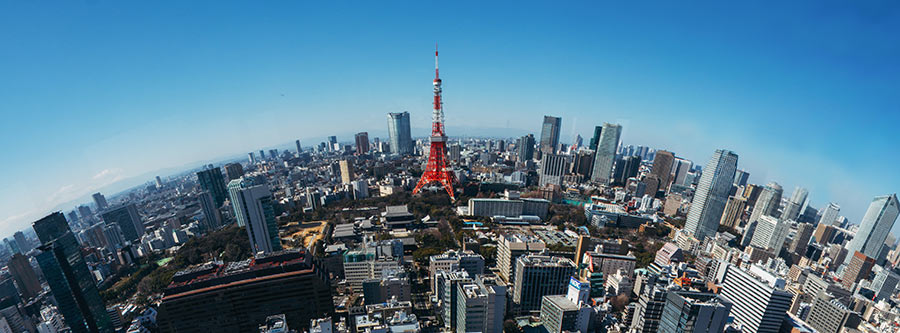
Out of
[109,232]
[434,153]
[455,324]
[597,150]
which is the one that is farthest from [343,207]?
[597,150]

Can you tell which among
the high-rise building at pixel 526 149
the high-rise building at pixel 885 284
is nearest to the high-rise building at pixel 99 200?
the high-rise building at pixel 526 149

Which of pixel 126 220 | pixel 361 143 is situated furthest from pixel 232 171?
pixel 361 143

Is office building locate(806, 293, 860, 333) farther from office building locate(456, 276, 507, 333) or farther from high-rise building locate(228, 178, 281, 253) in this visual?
high-rise building locate(228, 178, 281, 253)

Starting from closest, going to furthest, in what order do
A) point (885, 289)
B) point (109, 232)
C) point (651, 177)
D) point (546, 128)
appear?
point (885, 289), point (109, 232), point (651, 177), point (546, 128)

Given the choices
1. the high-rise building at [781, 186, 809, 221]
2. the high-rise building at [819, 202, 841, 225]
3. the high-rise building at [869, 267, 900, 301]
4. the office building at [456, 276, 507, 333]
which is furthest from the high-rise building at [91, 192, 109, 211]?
the high-rise building at [819, 202, 841, 225]

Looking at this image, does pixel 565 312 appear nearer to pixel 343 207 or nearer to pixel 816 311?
pixel 816 311

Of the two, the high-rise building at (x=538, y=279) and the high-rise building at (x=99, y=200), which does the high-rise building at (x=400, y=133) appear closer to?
the high-rise building at (x=99, y=200)
